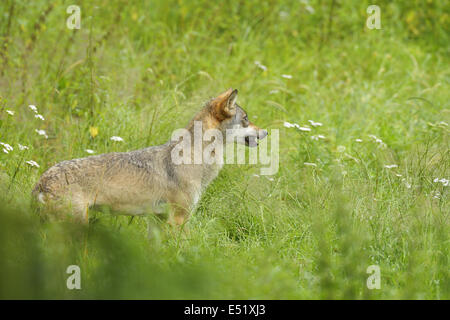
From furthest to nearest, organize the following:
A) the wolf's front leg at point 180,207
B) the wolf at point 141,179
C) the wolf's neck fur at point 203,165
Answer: the wolf's neck fur at point 203,165
the wolf's front leg at point 180,207
the wolf at point 141,179

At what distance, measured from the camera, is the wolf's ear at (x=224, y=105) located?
5.04 m

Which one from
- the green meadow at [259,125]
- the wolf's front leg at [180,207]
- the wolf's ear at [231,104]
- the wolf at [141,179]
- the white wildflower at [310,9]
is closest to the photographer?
the green meadow at [259,125]

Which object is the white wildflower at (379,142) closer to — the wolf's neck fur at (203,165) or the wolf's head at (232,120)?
the wolf's head at (232,120)

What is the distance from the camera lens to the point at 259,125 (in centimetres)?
654

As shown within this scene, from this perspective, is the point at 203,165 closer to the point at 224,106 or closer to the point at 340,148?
the point at 224,106

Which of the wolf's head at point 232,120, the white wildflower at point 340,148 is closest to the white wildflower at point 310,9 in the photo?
the white wildflower at point 340,148

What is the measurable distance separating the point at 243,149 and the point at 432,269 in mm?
2778

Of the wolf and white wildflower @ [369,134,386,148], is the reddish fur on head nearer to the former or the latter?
the wolf

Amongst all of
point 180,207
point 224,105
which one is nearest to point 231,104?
point 224,105

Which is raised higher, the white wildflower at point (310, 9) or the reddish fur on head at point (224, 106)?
the white wildflower at point (310, 9)

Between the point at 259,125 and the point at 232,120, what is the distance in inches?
55.9

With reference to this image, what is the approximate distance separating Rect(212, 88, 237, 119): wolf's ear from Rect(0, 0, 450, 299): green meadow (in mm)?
645

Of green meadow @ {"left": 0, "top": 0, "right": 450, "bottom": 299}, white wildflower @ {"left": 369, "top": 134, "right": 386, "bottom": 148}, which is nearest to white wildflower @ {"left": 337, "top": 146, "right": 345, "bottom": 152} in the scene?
green meadow @ {"left": 0, "top": 0, "right": 450, "bottom": 299}
